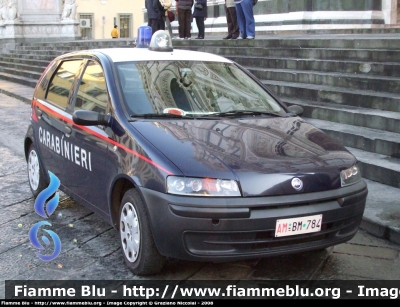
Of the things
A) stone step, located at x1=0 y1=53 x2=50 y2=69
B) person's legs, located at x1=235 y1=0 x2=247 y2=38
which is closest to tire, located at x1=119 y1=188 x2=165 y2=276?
person's legs, located at x1=235 y1=0 x2=247 y2=38

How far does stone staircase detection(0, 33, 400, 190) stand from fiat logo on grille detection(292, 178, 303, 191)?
8.03ft

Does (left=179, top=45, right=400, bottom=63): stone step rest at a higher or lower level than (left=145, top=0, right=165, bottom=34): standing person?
lower

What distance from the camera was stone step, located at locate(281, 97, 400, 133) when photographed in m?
7.16

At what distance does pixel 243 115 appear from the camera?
15.7 feet

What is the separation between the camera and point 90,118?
14.6ft

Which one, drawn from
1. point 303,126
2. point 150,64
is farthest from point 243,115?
point 150,64

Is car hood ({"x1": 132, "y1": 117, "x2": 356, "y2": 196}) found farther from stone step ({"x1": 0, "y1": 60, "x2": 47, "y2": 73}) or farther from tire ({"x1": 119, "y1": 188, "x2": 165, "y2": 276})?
stone step ({"x1": 0, "y1": 60, "x2": 47, "y2": 73})

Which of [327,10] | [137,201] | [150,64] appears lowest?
[137,201]

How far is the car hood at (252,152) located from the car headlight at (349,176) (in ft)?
0.13

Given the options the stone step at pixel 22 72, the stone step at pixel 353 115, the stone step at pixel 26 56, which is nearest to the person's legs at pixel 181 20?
the stone step at pixel 22 72

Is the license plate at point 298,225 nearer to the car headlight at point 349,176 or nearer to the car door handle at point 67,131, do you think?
the car headlight at point 349,176

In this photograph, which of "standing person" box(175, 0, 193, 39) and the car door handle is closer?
the car door handle

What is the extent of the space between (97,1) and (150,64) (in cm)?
4516

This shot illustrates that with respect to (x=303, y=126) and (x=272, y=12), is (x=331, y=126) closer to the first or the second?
(x=303, y=126)
